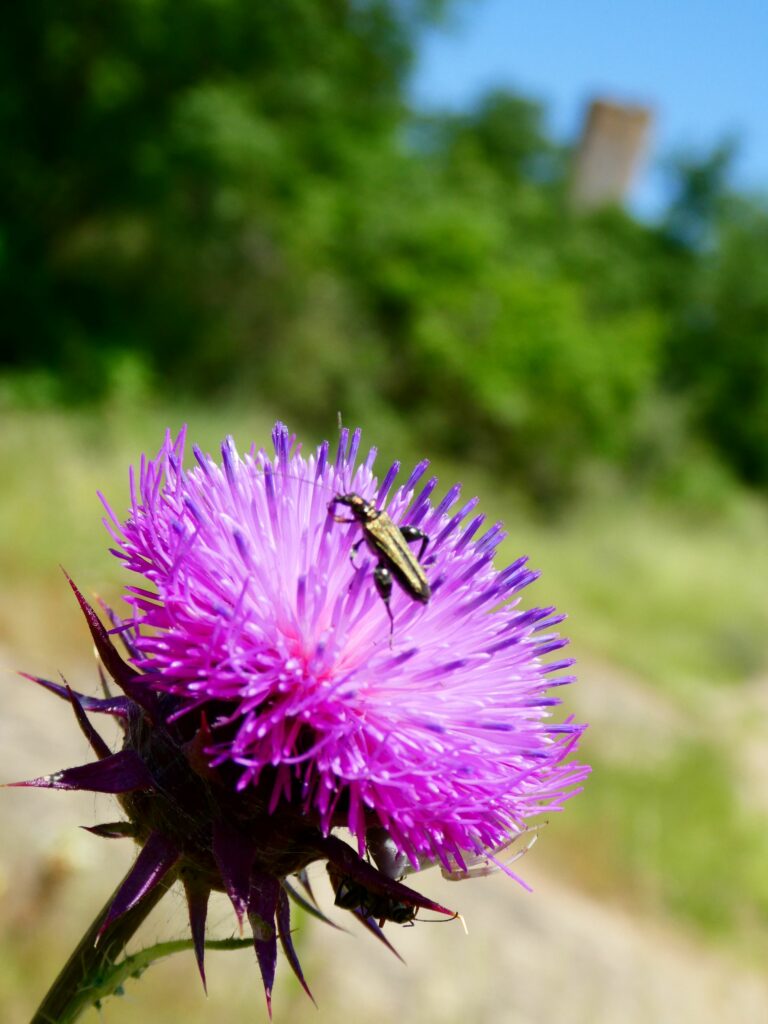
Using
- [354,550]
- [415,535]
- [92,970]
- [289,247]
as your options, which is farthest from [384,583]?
[289,247]

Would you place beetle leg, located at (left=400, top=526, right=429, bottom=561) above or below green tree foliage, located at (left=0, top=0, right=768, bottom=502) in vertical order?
below

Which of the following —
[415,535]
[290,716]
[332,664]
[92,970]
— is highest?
[415,535]

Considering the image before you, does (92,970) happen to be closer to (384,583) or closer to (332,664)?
(332,664)

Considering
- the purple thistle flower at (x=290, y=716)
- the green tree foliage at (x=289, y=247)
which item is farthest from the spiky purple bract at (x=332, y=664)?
the green tree foliage at (x=289, y=247)

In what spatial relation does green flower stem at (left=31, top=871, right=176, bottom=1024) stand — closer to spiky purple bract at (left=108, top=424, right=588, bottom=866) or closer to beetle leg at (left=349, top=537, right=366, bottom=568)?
spiky purple bract at (left=108, top=424, right=588, bottom=866)

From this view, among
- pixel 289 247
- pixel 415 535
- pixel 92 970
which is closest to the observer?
pixel 92 970

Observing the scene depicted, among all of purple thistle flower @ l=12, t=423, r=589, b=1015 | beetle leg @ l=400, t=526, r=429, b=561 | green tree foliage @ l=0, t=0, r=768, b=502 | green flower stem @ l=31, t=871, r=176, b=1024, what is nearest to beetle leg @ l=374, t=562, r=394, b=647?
purple thistle flower @ l=12, t=423, r=589, b=1015

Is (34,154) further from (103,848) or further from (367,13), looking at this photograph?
(103,848)
